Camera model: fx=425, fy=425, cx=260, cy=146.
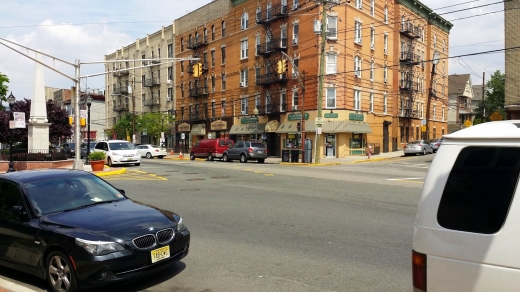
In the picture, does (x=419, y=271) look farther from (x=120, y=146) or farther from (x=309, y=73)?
(x=309, y=73)

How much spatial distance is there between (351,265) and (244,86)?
41.8m

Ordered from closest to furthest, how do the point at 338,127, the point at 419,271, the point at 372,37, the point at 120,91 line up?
the point at 419,271 → the point at 338,127 → the point at 372,37 → the point at 120,91

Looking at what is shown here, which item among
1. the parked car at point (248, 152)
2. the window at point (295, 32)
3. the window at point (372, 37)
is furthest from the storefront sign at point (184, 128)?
the window at point (372, 37)

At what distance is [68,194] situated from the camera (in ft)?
20.2

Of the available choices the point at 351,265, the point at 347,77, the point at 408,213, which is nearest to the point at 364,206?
the point at 408,213

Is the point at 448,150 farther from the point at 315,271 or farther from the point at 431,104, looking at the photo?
the point at 431,104

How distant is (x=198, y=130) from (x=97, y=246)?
50.2 metres

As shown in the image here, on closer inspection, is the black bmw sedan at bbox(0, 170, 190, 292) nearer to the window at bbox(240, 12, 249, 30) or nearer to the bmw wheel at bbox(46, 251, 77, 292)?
the bmw wheel at bbox(46, 251, 77, 292)

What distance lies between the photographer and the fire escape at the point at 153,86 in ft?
208

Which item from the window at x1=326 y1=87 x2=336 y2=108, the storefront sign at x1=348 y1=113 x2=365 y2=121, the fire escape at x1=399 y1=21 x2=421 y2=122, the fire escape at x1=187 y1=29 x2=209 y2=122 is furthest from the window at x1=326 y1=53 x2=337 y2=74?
the fire escape at x1=187 y1=29 x2=209 y2=122

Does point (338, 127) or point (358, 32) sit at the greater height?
point (358, 32)

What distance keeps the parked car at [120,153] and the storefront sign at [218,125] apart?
2222 cm

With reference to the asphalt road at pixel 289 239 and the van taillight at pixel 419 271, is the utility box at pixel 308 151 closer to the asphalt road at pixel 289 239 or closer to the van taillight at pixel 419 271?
the asphalt road at pixel 289 239

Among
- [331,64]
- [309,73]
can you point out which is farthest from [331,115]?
[331,64]
